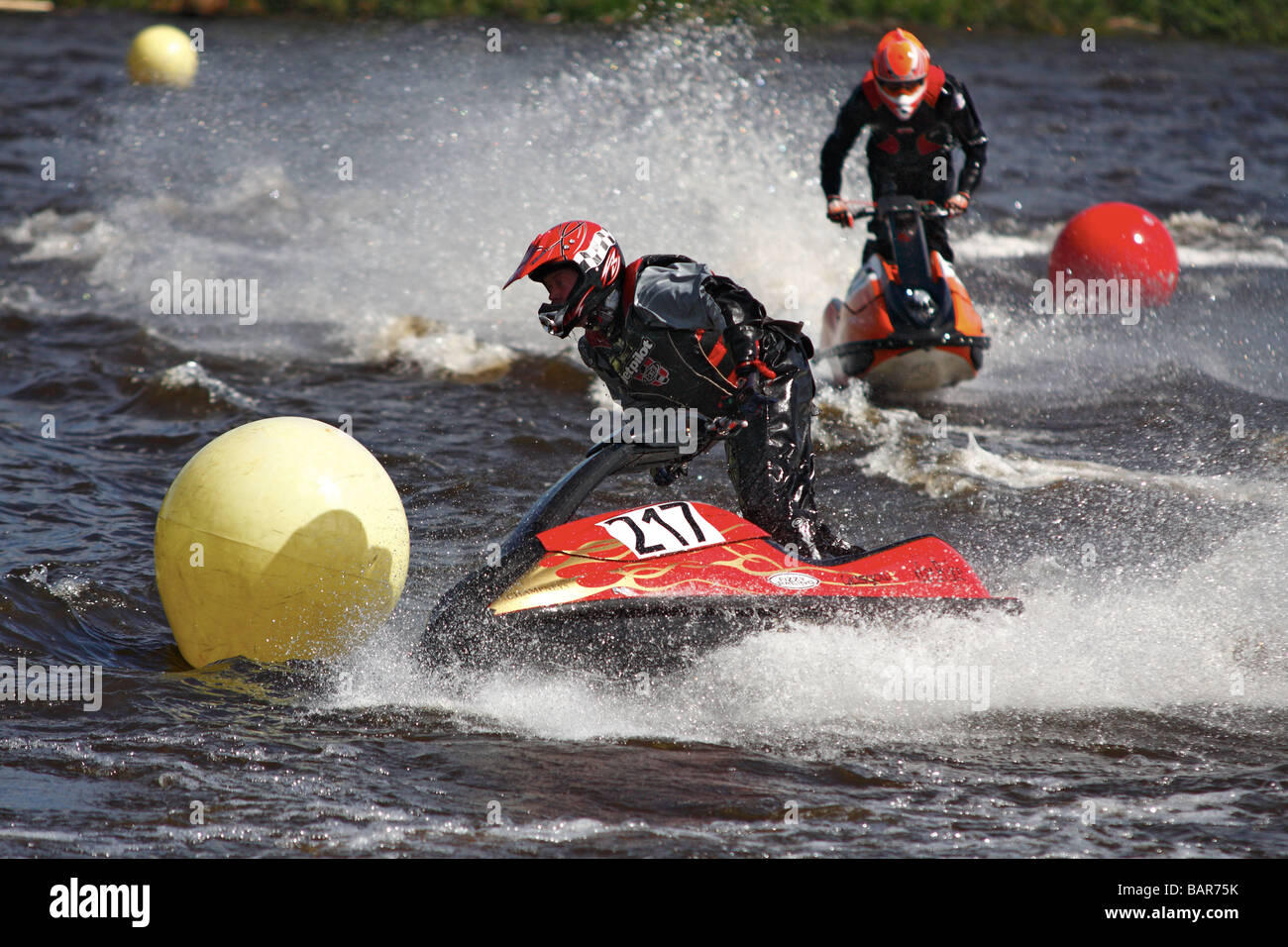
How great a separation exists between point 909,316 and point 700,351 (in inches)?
177

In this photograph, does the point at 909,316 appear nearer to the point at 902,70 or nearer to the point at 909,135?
the point at 909,135

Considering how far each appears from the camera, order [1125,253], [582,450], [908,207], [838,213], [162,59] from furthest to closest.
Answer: [162,59] → [1125,253] → [838,213] → [908,207] → [582,450]

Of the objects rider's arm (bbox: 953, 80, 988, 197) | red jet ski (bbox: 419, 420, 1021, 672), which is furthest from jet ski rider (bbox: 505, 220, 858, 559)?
rider's arm (bbox: 953, 80, 988, 197)

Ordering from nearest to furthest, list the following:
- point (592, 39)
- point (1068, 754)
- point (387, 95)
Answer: point (1068, 754) < point (387, 95) < point (592, 39)

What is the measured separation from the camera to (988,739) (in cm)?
559

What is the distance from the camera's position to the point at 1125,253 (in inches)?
502

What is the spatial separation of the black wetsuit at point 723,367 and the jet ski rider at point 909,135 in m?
4.17

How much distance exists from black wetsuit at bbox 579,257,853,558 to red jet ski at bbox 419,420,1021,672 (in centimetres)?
28

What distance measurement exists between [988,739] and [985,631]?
544 millimetres

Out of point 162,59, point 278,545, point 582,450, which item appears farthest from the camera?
point 162,59

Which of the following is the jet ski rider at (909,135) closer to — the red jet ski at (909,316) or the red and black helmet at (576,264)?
the red jet ski at (909,316)

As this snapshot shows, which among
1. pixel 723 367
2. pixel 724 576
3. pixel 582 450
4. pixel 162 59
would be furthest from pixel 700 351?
pixel 162 59

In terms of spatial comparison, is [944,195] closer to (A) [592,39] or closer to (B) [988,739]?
(B) [988,739]

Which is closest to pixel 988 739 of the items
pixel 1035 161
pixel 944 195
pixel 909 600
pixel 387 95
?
pixel 909 600
